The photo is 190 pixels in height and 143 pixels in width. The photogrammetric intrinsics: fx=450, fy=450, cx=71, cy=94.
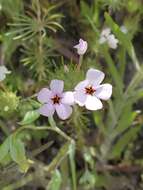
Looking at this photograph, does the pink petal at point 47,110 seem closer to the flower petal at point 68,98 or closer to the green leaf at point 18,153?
the flower petal at point 68,98

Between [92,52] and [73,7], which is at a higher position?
[73,7]

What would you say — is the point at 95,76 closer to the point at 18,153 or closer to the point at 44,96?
the point at 44,96

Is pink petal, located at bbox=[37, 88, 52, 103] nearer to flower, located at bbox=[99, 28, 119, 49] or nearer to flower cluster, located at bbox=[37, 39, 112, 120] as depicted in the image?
flower cluster, located at bbox=[37, 39, 112, 120]

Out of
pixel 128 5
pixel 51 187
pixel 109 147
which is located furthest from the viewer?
pixel 109 147

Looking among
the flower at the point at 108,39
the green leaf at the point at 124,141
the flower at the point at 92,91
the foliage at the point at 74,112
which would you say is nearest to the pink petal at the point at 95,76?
the flower at the point at 92,91

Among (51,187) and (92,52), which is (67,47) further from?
(51,187)

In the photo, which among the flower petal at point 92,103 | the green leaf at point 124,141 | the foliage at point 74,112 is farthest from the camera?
the green leaf at point 124,141

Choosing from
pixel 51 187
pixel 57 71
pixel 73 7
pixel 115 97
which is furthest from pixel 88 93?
pixel 73 7

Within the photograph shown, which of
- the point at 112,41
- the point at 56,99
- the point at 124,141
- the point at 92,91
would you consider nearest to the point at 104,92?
the point at 92,91
